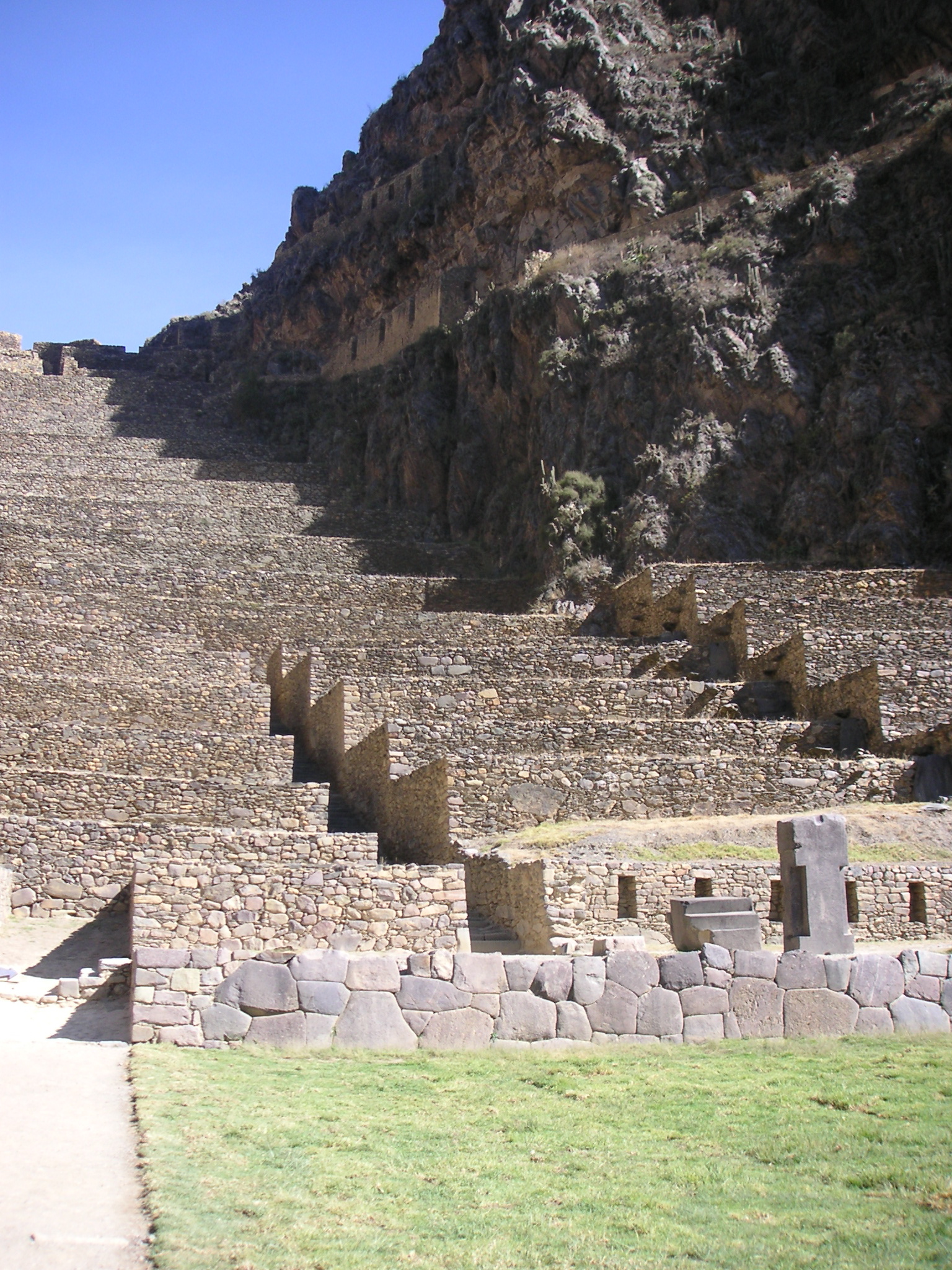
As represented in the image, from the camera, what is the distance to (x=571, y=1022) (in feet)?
38.9

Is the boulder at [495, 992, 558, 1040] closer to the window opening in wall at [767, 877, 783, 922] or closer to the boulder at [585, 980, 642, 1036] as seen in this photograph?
the boulder at [585, 980, 642, 1036]

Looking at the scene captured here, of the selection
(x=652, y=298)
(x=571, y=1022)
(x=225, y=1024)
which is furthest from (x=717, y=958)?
(x=652, y=298)

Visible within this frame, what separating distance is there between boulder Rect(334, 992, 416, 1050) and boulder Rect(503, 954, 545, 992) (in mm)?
962

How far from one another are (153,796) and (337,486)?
2615cm

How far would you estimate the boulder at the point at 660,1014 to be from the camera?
1197 cm

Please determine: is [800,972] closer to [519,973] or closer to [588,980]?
[588,980]

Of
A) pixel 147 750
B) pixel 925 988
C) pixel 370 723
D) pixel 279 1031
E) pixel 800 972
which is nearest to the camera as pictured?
pixel 279 1031

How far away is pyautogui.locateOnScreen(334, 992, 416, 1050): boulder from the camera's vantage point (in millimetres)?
11461

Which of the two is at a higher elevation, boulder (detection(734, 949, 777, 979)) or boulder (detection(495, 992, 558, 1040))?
boulder (detection(734, 949, 777, 979))

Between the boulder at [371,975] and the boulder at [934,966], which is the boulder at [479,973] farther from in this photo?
the boulder at [934,966]

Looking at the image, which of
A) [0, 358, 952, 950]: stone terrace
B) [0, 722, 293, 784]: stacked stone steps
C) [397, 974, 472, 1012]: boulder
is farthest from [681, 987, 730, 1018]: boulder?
[0, 722, 293, 784]: stacked stone steps

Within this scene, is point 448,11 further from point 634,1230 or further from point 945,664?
point 634,1230

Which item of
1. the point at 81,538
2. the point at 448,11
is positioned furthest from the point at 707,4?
the point at 81,538

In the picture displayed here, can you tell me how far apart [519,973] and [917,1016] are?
147 inches
